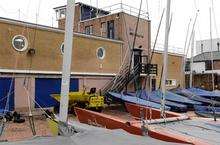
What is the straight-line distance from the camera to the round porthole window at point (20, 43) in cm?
2296

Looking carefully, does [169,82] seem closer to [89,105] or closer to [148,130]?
[89,105]

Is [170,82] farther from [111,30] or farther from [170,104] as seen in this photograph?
[170,104]

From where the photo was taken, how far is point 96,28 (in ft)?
120

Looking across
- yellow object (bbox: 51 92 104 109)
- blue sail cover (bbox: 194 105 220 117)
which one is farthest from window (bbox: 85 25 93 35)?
blue sail cover (bbox: 194 105 220 117)

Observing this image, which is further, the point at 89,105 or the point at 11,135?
the point at 89,105

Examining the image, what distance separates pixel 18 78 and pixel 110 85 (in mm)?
8673

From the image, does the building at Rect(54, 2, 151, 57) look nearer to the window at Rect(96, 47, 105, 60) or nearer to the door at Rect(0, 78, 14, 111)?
the window at Rect(96, 47, 105, 60)

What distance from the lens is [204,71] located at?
52.2m

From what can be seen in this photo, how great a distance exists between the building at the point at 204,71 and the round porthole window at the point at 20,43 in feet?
83.8

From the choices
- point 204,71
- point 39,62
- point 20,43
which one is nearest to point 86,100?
point 39,62

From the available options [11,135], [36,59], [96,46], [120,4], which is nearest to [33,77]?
[36,59]

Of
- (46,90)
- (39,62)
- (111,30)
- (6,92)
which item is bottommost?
(6,92)

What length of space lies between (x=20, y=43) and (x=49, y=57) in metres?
2.54

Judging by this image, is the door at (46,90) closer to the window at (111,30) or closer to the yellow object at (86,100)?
the yellow object at (86,100)
